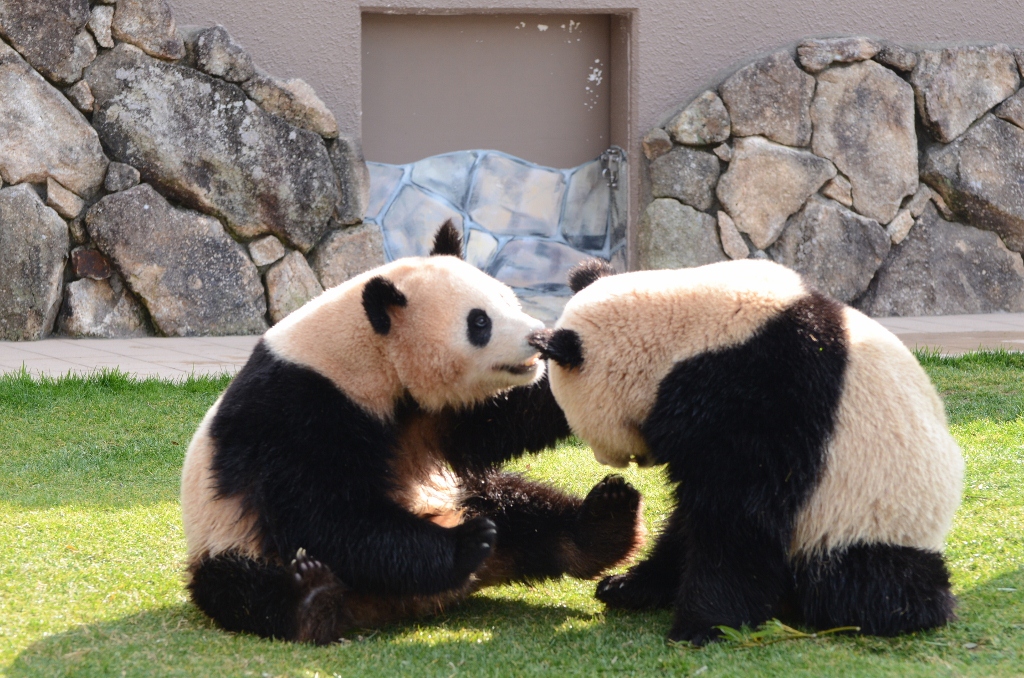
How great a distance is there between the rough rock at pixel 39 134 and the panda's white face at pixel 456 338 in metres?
4.92

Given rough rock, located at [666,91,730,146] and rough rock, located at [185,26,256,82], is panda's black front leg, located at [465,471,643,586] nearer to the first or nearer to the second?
rough rock, located at [185,26,256,82]

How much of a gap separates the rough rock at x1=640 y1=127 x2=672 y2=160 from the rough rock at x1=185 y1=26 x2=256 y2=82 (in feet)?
9.38

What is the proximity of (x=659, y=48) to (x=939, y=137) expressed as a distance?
7.49ft

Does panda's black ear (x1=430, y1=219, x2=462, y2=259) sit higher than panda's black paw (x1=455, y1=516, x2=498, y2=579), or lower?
higher

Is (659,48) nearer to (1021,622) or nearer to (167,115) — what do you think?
(167,115)

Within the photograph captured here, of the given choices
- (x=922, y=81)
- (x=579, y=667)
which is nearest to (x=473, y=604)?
(x=579, y=667)

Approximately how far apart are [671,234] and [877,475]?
575cm

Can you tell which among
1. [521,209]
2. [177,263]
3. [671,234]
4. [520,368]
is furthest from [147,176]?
[520,368]

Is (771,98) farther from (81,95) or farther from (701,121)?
(81,95)

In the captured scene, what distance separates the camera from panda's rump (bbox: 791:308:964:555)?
2.57m

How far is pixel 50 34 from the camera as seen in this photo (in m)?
7.04

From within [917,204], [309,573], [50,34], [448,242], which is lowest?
[309,573]

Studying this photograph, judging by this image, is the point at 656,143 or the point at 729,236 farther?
the point at 729,236

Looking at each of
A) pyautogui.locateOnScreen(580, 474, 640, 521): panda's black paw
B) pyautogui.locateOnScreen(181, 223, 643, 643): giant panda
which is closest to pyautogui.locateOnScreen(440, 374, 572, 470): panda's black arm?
pyautogui.locateOnScreen(181, 223, 643, 643): giant panda
